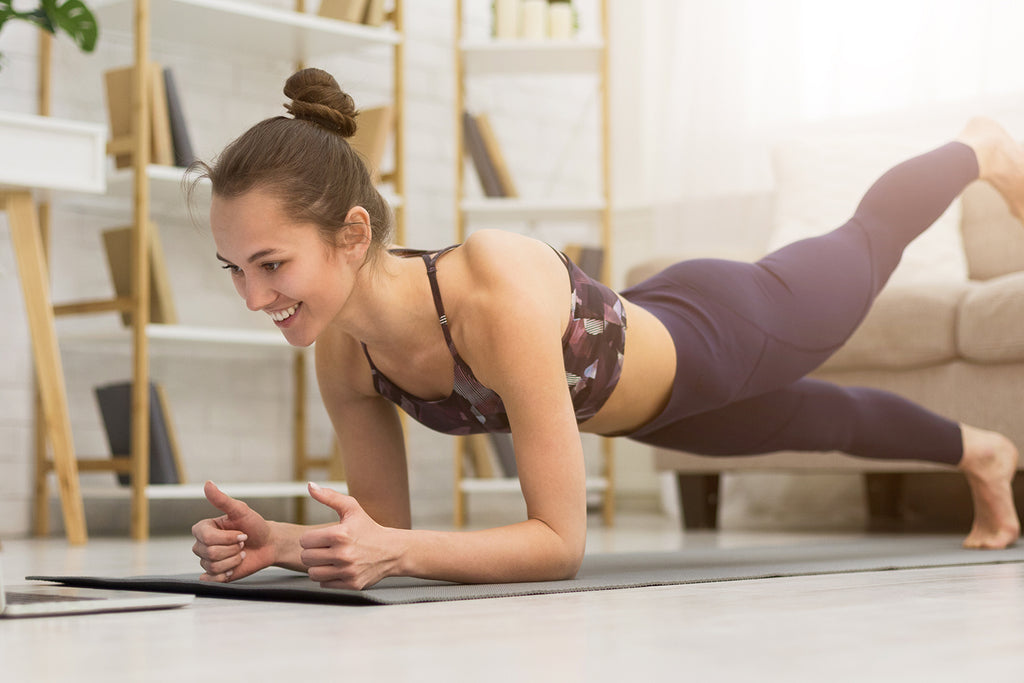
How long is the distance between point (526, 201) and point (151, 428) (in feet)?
4.12

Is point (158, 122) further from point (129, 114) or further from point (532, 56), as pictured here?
point (532, 56)

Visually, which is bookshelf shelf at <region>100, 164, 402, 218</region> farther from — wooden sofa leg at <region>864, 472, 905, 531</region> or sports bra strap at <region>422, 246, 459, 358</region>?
wooden sofa leg at <region>864, 472, 905, 531</region>

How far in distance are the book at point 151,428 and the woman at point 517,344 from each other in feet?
4.31

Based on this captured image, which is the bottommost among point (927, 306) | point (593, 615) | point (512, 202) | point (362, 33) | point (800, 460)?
point (800, 460)

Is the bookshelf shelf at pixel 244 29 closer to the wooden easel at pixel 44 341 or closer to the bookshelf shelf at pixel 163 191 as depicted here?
the bookshelf shelf at pixel 163 191

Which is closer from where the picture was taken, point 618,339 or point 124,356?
point 618,339

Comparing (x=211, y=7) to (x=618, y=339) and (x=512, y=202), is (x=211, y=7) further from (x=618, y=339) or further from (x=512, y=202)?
(x=618, y=339)

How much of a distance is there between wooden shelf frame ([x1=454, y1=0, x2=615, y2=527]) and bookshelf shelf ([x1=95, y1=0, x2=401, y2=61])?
289 mm

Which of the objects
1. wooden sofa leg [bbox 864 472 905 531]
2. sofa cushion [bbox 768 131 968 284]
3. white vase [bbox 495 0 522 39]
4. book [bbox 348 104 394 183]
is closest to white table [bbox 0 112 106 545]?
book [bbox 348 104 394 183]

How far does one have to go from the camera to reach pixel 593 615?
3.46ft

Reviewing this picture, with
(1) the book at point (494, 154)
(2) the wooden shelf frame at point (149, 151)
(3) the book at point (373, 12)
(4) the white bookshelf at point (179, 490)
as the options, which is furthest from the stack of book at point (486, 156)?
(4) the white bookshelf at point (179, 490)

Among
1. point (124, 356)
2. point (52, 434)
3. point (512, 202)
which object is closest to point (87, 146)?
point (52, 434)

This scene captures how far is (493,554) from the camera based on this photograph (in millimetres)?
1254

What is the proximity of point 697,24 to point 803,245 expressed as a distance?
2.28 m
